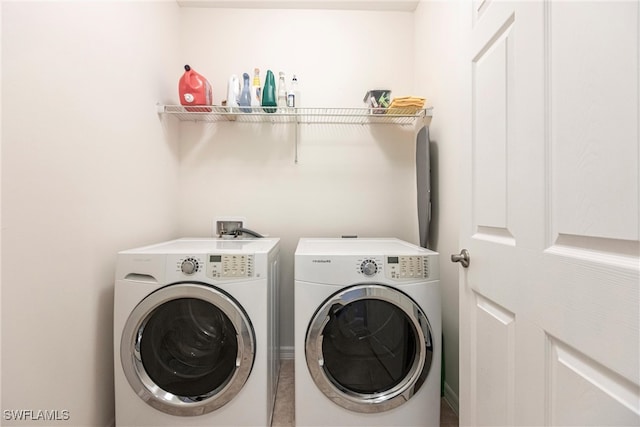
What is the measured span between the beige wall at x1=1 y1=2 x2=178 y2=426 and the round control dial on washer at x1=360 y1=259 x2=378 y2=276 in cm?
122

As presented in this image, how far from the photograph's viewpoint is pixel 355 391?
1343mm

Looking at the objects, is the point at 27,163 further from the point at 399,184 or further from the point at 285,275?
the point at 399,184

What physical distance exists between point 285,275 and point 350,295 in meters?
0.91

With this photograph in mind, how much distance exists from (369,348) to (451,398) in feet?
2.23

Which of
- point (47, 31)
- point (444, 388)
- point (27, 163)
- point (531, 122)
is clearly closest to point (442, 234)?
point (444, 388)

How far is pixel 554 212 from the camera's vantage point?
2.20 ft

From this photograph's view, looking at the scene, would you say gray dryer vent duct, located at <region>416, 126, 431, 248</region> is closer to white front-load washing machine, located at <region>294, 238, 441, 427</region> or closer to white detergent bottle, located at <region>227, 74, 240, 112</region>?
white front-load washing machine, located at <region>294, 238, 441, 427</region>

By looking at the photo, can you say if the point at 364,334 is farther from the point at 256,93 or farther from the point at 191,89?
the point at 191,89

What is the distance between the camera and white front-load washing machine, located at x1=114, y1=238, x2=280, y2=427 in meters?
1.27

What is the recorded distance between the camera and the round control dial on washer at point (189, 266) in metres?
1.27

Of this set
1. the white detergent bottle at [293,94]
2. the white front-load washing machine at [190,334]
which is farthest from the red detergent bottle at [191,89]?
the white front-load washing machine at [190,334]

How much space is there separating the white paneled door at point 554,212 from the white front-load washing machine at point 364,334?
290mm

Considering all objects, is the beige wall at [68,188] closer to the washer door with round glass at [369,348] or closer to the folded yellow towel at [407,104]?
the washer door with round glass at [369,348]

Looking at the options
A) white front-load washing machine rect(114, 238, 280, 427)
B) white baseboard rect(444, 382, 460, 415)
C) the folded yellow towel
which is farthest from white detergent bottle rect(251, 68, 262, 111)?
white baseboard rect(444, 382, 460, 415)
